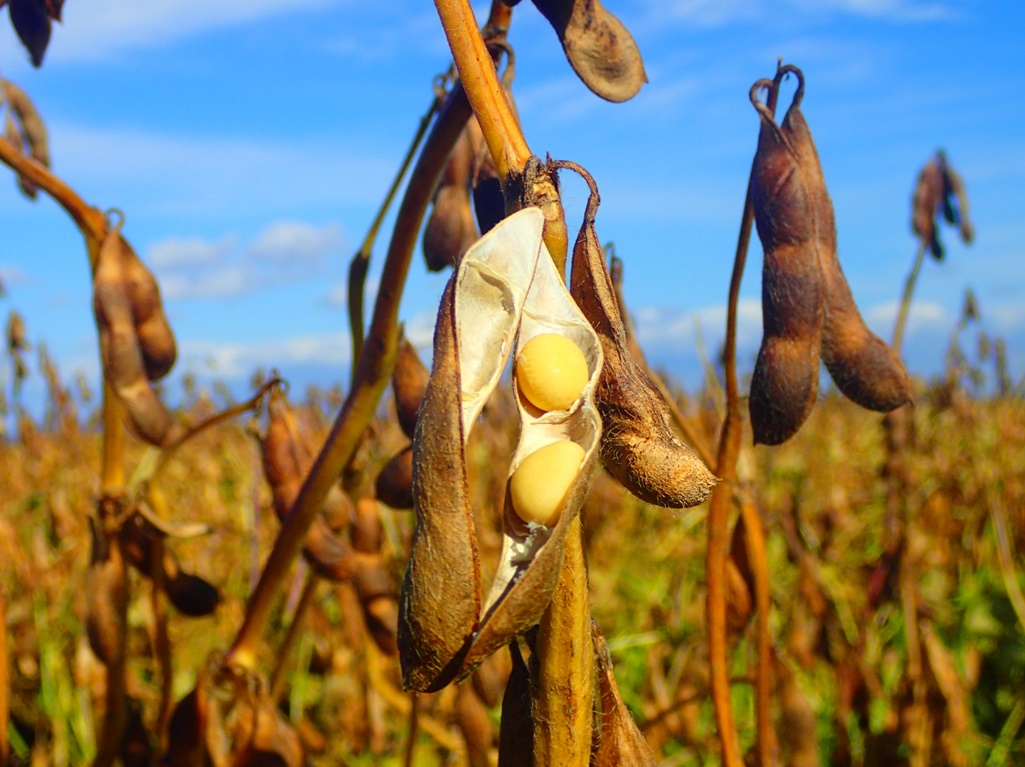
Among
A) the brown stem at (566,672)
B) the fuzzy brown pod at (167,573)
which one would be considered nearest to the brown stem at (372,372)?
the fuzzy brown pod at (167,573)

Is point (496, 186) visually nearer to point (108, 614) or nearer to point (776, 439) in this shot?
point (776, 439)

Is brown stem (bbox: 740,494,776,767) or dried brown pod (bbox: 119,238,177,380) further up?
dried brown pod (bbox: 119,238,177,380)

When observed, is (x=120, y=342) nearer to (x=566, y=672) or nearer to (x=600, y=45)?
(x=600, y=45)

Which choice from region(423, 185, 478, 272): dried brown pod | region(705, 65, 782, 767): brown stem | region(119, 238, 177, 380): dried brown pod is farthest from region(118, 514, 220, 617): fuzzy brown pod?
region(705, 65, 782, 767): brown stem

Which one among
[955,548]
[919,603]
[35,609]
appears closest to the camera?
[919,603]

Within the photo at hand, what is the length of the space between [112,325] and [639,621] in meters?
3.09

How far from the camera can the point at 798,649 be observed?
3232 millimetres

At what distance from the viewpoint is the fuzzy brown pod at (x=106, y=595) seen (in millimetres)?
1737

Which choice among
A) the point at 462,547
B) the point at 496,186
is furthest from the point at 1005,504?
the point at 462,547

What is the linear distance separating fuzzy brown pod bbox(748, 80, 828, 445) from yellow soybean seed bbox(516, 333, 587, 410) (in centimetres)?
53

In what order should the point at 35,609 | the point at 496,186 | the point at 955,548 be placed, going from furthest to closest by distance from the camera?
1. the point at 955,548
2. the point at 35,609
3. the point at 496,186

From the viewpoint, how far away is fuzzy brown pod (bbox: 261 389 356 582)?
166cm

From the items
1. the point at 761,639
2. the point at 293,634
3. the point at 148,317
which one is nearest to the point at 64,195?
the point at 148,317

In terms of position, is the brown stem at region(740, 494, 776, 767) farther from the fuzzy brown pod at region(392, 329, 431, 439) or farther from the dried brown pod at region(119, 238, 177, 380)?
the dried brown pod at region(119, 238, 177, 380)
